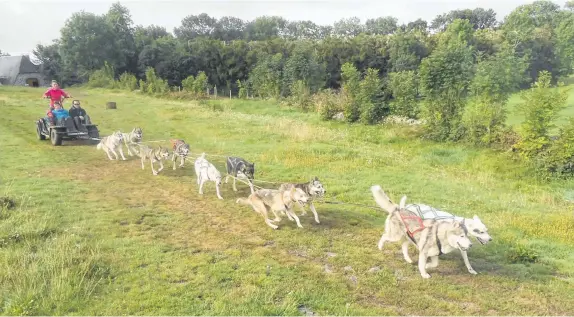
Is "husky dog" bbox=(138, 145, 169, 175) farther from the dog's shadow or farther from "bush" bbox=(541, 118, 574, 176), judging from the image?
"bush" bbox=(541, 118, 574, 176)

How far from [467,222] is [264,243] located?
13.4 ft

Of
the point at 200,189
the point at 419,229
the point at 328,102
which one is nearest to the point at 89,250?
the point at 200,189

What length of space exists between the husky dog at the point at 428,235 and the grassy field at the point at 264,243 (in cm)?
38

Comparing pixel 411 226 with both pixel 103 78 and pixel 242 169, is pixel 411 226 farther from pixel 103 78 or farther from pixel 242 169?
pixel 103 78

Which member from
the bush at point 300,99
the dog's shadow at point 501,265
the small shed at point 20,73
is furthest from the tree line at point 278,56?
the dog's shadow at point 501,265

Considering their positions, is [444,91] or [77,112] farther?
[444,91]

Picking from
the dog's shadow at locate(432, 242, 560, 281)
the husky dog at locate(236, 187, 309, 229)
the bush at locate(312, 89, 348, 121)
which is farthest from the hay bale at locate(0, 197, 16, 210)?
the bush at locate(312, 89, 348, 121)

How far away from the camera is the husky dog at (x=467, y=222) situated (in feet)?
21.8

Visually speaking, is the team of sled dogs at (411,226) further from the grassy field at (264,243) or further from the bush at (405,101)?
the bush at (405,101)

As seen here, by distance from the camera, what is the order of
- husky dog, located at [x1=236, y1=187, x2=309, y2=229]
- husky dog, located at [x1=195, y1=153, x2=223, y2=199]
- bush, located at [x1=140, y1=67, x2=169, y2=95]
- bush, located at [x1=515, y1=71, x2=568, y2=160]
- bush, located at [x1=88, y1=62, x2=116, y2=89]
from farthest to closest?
bush, located at [x1=88, y1=62, x2=116, y2=89]
bush, located at [x1=140, y1=67, x2=169, y2=95]
bush, located at [x1=515, y1=71, x2=568, y2=160]
husky dog, located at [x1=195, y1=153, x2=223, y2=199]
husky dog, located at [x1=236, y1=187, x2=309, y2=229]

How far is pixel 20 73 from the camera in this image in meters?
56.5

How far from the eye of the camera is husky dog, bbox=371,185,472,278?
21.7ft

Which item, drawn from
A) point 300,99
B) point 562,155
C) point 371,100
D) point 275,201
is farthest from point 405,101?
point 275,201

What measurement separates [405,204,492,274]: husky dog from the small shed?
64.6 metres
